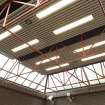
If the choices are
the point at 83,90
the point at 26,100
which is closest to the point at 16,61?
the point at 26,100

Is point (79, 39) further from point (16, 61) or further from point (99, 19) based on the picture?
point (16, 61)

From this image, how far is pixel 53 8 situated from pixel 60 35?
3800mm

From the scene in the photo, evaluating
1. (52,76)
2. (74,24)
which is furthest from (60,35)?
(52,76)

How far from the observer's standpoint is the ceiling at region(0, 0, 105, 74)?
1513 centimetres

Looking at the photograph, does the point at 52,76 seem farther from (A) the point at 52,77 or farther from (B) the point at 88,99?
(B) the point at 88,99

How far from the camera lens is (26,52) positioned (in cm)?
2212

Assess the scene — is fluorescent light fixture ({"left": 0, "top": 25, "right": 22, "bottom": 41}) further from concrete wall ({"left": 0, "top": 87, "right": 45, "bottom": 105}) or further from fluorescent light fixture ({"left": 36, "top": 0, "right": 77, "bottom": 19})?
concrete wall ({"left": 0, "top": 87, "right": 45, "bottom": 105})

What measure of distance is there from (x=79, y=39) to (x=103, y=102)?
9059mm

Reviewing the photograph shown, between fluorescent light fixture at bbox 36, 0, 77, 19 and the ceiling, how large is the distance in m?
0.34

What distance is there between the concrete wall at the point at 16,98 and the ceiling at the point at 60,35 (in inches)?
165

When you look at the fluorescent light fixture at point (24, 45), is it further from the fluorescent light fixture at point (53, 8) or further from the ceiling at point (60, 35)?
the fluorescent light fixture at point (53, 8)

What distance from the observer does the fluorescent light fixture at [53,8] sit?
46.6ft

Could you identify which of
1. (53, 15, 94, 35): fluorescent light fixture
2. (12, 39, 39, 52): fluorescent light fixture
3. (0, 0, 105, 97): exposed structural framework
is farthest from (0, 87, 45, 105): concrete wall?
(53, 15, 94, 35): fluorescent light fixture

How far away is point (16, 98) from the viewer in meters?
25.8
